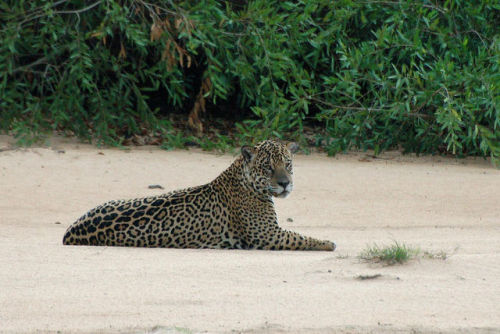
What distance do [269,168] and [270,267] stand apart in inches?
60.7

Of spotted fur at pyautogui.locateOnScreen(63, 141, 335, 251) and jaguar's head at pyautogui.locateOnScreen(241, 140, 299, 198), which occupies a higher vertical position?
jaguar's head at pyautogui.locateOnScreen(241, 140, 299, 198)

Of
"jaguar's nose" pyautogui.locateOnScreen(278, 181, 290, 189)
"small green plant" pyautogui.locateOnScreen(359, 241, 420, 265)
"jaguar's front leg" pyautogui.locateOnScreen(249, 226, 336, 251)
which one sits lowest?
"jaguar's front leg" pyautogui.locateOnScreen(249, 226, 336, 251)

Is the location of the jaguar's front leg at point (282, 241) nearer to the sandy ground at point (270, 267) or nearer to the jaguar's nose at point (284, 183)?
the sandy ground at point (270, 267)

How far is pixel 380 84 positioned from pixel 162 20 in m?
3.21

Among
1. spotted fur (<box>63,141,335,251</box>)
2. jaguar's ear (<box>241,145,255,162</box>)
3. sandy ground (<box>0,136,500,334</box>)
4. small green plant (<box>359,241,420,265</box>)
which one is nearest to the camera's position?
sandy ground (<box>0,136,500,334</box>)

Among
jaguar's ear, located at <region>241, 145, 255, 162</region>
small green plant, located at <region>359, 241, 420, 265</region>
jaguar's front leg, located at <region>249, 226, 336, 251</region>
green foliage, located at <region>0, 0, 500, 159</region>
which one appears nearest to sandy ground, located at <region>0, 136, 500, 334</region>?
small green plant, located at <region>359, 241, 420, 265</region>

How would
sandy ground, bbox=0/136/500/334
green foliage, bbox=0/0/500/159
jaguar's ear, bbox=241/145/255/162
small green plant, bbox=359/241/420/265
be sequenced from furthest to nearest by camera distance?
1. green foliage, bbox=0/0/500/159
2. jaguar's ear, bbox=241/145/255/162
3. small green plant, bbox=359/241/420/265
4. sandy ground, bbox=0/136/500/334

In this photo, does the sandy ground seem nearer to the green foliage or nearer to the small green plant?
the small green plant

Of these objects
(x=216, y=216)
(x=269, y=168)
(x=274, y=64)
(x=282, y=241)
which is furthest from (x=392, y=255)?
(x=274, y=64)

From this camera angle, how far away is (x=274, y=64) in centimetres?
1266

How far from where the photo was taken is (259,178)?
24.7 ft

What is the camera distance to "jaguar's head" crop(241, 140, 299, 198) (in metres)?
7.47

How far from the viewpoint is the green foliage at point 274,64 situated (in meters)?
12.4

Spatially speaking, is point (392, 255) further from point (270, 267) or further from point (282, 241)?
point (282, 241)
